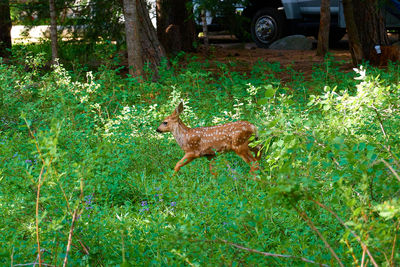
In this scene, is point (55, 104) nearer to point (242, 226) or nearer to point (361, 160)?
point (242, 226)

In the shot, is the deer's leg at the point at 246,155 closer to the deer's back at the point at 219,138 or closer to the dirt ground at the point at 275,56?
the deer's back at the point at 219,138

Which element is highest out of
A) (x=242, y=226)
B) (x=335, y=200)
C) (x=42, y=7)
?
(x=42, y=7)

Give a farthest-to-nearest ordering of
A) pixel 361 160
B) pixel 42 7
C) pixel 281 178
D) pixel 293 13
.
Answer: pixel 293 13, pixel 42 7, pixel 361 160, pixel 281 178

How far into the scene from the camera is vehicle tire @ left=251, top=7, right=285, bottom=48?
61.3 ft

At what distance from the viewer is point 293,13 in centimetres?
1808

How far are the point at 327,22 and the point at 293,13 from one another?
3.03m

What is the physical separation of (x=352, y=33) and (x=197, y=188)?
8176mm

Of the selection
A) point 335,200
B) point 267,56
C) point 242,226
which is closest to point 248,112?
point 242,226

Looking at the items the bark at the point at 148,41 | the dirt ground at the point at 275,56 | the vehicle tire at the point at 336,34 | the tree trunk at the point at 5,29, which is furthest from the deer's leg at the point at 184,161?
the vehicle tire at the point at 336,34

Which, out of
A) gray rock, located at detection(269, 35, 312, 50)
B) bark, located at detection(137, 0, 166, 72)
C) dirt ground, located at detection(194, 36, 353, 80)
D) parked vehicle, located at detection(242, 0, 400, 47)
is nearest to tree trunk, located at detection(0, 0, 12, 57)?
bark, located at detection(137, 0, 166, 72)

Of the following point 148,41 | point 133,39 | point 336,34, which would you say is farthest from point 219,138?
point 336,34

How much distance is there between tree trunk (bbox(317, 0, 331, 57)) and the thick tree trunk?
2.55 m

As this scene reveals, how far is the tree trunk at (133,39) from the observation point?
34.8 ft

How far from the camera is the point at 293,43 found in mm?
17938
